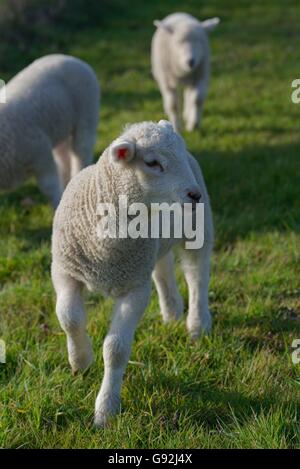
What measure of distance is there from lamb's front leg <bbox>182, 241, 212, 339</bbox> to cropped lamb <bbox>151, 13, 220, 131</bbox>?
3.78 meters

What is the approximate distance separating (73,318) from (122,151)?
807 millimetres

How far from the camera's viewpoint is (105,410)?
9.67 ft

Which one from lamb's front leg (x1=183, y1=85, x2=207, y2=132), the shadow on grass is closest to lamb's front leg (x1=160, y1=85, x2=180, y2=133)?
lamb's front leg (x1=183, y1=85, x2=207, y2=132)

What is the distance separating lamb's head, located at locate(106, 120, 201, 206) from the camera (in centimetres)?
267

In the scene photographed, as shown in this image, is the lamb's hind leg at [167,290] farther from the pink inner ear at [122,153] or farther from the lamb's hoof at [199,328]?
the pink inner ear at [122,153]

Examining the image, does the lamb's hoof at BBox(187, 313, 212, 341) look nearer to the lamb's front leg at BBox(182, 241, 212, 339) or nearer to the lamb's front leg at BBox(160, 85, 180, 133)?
the lamb's front leg at BBox(182, 241, 212, 339)

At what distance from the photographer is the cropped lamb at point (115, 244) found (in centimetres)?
269

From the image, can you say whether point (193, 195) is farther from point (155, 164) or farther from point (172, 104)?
point (172, 104)

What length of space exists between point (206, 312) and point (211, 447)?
1.11m

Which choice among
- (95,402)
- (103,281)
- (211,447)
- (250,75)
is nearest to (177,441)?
(211,447)

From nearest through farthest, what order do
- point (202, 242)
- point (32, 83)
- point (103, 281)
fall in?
point (103, 281) → point (202, 242) → point (32, 83)

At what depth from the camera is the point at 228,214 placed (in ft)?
17.7

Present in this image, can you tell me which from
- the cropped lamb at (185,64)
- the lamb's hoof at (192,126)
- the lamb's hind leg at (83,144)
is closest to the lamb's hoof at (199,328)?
the lamb's hind leg at (83,144)

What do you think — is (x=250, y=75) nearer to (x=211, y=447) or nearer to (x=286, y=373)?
(x=286, y=373)
